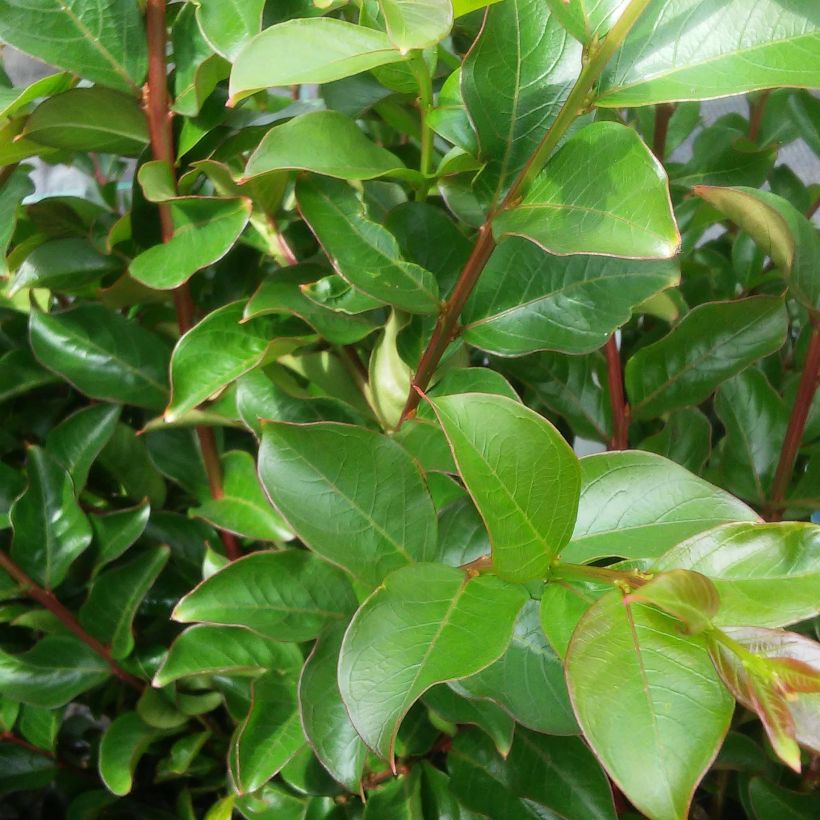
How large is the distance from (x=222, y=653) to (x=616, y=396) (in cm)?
27

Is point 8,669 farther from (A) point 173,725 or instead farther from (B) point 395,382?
(B) point 395,382

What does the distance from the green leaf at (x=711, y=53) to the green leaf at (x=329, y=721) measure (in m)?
0.26

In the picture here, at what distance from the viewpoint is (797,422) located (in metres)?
0.48

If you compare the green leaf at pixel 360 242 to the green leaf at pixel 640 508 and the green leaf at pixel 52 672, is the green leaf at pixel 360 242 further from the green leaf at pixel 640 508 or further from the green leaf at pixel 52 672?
the green leaf at pixel 52 672

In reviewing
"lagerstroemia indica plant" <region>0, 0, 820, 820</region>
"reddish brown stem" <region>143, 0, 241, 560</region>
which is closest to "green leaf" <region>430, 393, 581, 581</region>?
"lagerstroemia indica plant" <region>0, 0, 820, 820</region>

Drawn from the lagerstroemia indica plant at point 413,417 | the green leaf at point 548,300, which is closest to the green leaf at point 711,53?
the lagerstroemia indica plant at point 413,417

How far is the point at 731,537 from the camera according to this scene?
285mm

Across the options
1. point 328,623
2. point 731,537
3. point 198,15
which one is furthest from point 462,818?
point 198,15

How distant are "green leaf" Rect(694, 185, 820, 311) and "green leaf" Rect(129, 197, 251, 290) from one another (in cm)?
21

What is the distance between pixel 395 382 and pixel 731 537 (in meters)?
0.19

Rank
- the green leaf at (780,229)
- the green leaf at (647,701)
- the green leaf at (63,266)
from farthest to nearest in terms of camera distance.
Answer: the green leaf at (63,266) → the green leaf at (780,229) → the green leaf at (647,701)

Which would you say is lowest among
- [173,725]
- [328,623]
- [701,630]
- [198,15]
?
[173,725]

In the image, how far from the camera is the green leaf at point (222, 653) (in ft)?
1.41

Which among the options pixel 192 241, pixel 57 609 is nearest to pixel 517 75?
pixel 192 241
